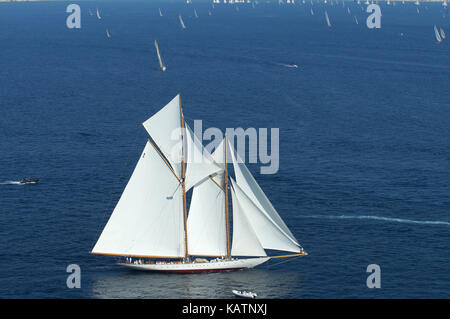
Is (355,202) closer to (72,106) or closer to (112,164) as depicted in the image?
(112,164)

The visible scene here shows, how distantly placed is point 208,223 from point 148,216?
7.24 meters

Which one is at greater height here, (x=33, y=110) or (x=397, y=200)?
(x=33, y=110)

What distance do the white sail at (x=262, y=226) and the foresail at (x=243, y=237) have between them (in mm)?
166

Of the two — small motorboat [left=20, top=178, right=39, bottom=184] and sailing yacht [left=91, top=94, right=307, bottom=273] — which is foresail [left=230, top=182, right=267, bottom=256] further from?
small motorboat [left=20, top=178, right=39, bottom=184]

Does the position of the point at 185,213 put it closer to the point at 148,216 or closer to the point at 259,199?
the point at 148,216

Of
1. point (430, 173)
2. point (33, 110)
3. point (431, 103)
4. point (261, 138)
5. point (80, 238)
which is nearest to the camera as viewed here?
point (80, 238)

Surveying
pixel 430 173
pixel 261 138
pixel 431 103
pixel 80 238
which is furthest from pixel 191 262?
pixel 431 103

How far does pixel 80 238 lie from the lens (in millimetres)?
97938

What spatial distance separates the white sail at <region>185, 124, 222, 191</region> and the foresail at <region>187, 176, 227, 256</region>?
7.00ft

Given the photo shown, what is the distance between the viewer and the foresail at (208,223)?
291 feet

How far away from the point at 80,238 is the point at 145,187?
15.5 metres

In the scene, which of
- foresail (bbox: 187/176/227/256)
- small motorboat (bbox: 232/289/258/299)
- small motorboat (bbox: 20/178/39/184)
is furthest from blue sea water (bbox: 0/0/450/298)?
foresail (bbox: 187/176/227/256)

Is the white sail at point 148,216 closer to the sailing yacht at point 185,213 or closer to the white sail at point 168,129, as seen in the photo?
the sailing yacht at point 185,213

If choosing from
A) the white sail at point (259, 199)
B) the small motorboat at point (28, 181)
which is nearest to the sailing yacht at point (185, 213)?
the white sail at point (259, 199)
